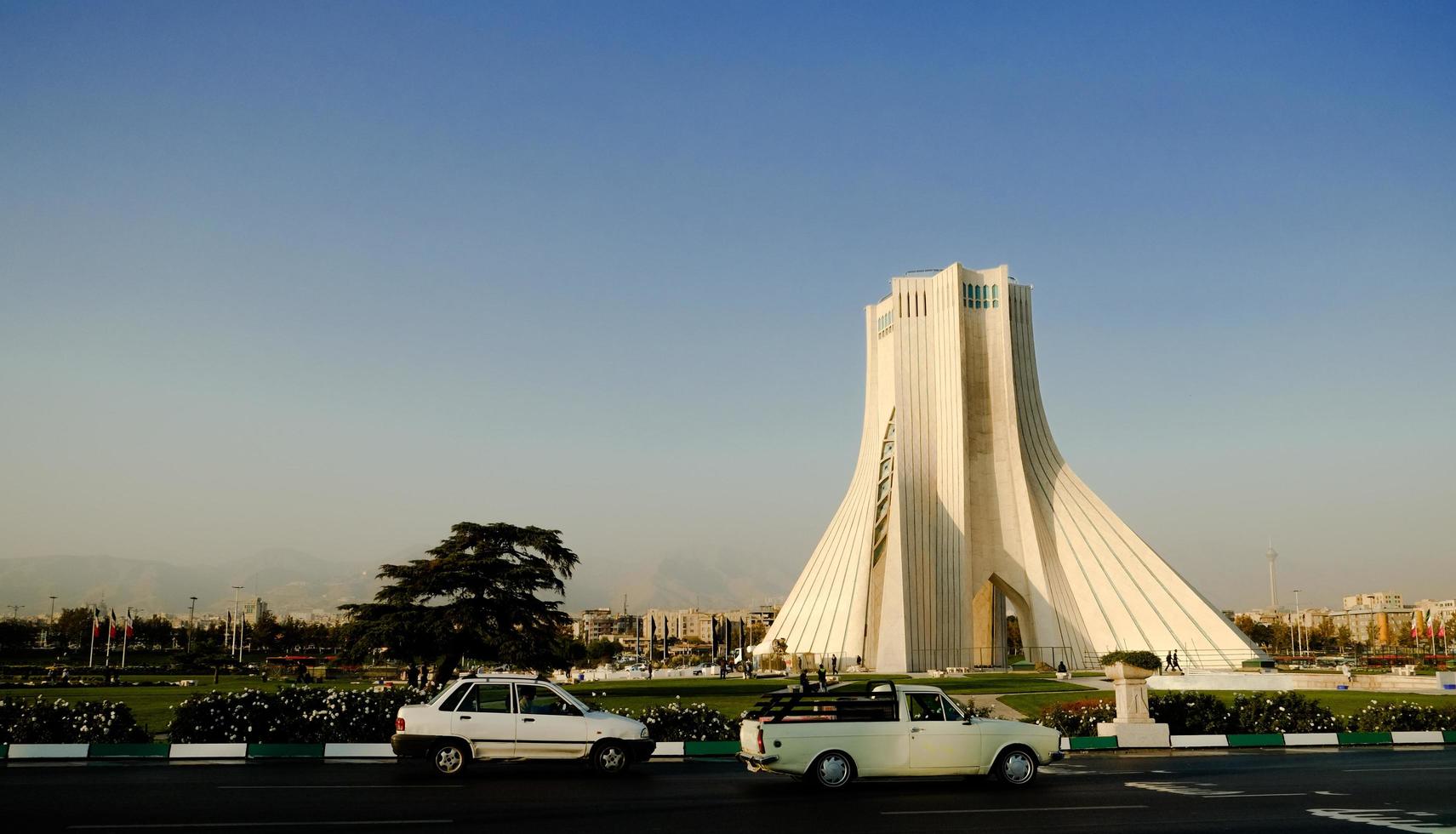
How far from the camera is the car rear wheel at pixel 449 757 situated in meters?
14.9

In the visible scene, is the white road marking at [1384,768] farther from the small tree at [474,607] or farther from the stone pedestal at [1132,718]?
the small tree at [474,607]

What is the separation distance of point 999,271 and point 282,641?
9018 centimetres

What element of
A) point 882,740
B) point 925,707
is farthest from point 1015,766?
point 882,740

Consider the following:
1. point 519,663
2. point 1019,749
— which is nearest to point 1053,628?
point 519,663

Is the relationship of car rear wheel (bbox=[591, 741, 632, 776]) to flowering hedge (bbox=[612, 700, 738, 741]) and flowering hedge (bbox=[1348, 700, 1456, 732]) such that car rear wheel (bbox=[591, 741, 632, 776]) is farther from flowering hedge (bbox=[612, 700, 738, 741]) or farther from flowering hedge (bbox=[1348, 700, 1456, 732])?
flowering hedge (bbox=[1348, 700, 1456, 732])

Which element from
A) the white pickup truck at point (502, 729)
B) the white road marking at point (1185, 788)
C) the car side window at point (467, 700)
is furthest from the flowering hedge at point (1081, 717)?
the car side window at point (467, 700)

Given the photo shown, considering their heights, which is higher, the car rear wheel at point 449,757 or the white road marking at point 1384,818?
the car rear wheel at point 449,757

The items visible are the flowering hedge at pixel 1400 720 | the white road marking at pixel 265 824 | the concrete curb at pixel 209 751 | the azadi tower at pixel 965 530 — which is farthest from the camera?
the azadi tower at pixel 965 530

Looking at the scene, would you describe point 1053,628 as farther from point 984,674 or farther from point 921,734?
point 921,734

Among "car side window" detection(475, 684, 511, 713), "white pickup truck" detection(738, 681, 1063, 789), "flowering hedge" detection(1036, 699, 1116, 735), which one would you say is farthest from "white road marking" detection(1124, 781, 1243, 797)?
"car side window" detection(475, 684, 511, 713)

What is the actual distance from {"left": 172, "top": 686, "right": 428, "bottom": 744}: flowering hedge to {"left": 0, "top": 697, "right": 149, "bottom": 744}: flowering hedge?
821mm

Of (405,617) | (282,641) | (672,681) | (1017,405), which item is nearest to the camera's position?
(405,617)

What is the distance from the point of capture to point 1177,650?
153ft

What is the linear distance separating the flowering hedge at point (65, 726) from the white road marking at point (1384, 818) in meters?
17.4
